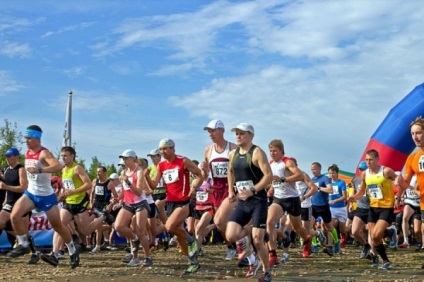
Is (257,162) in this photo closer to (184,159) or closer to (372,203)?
(184,159)

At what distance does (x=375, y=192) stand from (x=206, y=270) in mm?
2996

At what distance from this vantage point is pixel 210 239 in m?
19.8

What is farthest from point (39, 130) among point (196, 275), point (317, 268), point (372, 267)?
point (372, 267)

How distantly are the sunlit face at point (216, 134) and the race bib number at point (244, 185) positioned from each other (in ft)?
6.32

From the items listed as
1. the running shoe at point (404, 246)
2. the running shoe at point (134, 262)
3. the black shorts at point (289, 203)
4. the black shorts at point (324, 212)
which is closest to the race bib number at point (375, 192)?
the black shorts at point (289, 203)

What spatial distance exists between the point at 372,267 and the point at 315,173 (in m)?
4.59

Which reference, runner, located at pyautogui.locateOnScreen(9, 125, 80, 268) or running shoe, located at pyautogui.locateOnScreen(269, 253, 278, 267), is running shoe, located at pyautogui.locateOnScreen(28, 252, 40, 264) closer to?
runner, located at pyautogui.locateOnScreen(9, 125, 80, 268)

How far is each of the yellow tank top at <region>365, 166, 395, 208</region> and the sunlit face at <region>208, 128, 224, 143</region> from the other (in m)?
2.58

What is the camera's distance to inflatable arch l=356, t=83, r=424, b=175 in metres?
19.9

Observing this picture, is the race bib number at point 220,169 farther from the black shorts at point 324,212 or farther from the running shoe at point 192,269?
the black shorts at point 324,212

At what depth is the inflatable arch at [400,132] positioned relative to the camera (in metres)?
19.9

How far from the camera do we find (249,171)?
27.5ft

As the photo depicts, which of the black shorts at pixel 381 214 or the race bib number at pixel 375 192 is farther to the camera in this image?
the race bib number at pixel 375 192

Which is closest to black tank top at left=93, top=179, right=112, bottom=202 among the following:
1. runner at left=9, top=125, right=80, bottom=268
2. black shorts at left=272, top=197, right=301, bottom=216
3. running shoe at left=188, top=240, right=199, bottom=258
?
runner at left=9, top=125, right=80, bottom=268
